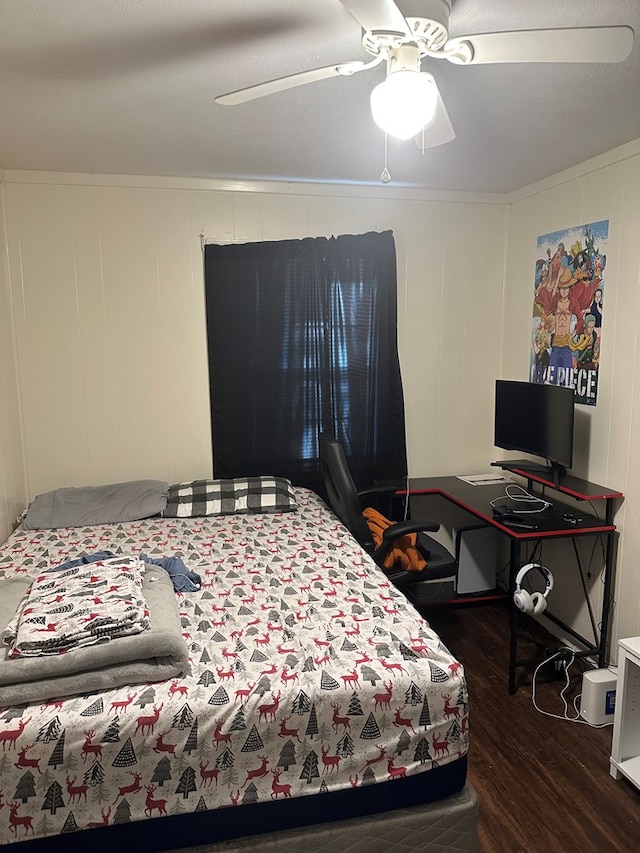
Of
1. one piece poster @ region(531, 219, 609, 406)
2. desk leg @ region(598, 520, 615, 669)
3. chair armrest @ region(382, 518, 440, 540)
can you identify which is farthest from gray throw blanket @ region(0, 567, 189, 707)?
one piece poster @ region(531, 219, 609, 406)

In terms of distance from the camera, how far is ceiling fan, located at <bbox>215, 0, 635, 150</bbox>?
132 centimetres

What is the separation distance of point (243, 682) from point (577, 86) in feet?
7.34

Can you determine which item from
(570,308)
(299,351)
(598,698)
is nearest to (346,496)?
(299,351)

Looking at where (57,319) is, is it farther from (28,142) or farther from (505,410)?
(505,410)

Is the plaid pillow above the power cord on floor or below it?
above

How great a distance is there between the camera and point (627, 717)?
2.20 metres

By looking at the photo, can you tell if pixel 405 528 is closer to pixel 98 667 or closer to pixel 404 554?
pixel 404 554

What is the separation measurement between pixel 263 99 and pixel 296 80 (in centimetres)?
64

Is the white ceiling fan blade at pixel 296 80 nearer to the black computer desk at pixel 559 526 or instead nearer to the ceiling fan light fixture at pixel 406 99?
the ceiling fan light fixture at pixel 406 99

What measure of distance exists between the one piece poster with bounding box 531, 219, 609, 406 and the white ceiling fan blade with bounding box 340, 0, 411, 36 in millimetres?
1894

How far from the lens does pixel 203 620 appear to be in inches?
78.5

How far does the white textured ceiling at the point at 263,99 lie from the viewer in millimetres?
1590

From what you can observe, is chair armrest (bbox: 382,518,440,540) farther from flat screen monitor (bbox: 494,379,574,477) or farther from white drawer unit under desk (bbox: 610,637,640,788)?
white drawer unit under desk (bbox: 610,637,640,788)

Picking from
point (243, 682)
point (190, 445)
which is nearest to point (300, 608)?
point (243, 682)
